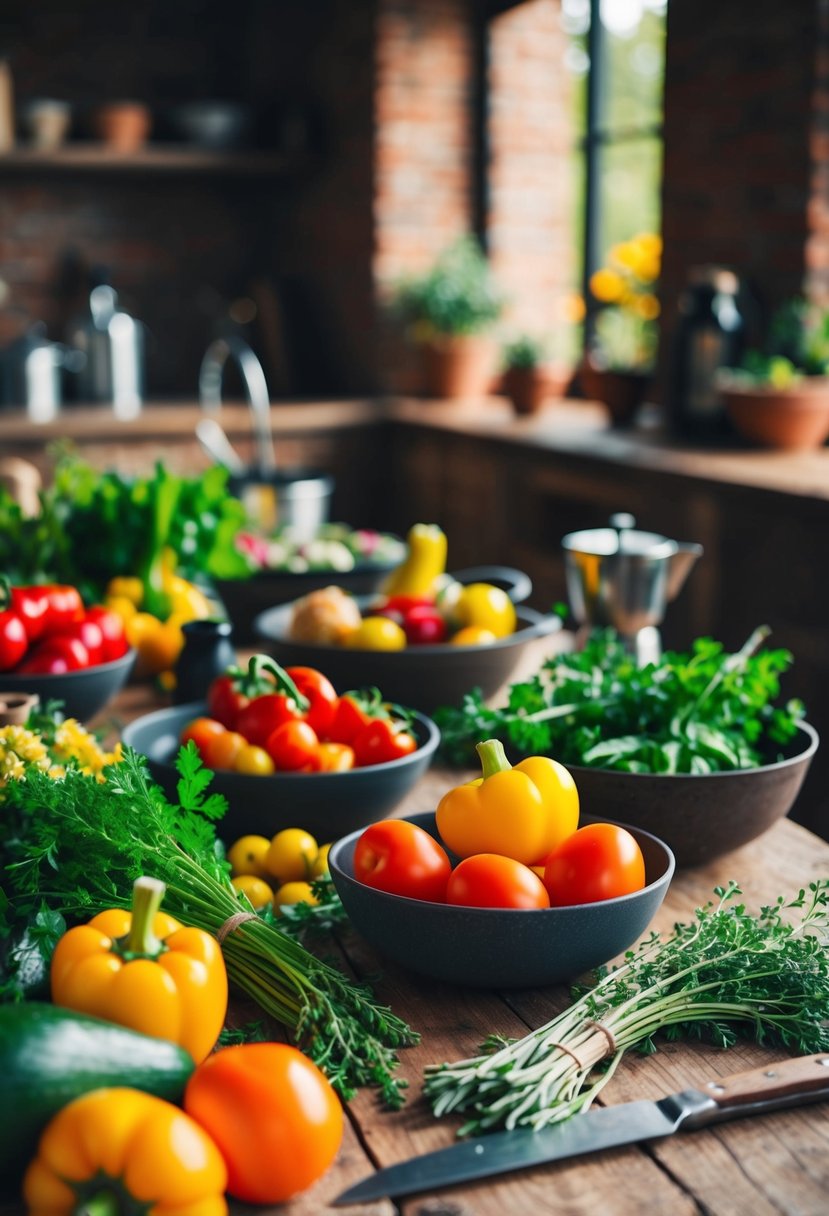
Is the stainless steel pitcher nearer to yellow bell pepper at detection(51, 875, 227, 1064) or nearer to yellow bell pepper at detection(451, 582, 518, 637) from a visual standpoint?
yellow bell pepper at detection(451, 582, 518, 637)

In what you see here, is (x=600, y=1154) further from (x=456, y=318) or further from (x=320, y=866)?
(x=456, y=318)

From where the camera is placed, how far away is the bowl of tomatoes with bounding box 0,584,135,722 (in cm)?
155

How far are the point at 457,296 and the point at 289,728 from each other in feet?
11.8

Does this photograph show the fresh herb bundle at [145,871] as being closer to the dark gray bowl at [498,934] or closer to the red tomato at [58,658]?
the dark gray bowl at [498,934]

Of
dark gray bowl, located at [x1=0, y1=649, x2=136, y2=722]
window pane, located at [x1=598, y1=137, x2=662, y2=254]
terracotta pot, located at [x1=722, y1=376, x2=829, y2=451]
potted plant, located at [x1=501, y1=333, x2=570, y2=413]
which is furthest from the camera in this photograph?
window pane, located at [x1=598, y1=137, x2=662, y2=254]

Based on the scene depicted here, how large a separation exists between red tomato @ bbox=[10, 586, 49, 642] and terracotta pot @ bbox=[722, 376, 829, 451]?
195 centimetres

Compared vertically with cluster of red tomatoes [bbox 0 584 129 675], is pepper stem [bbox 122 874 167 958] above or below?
above

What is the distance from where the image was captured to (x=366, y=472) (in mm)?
4738

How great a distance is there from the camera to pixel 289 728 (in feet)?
4.09

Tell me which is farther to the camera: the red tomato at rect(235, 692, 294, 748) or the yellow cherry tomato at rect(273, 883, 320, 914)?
the red tomato at rect(235, 692, 294, 748)

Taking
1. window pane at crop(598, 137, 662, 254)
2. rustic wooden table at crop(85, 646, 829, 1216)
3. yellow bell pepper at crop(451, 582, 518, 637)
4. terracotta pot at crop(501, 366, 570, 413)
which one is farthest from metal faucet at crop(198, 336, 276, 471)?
window pane at crop(598, 137, 662, 254)

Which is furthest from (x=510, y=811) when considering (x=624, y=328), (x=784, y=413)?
(x=624, y=328)

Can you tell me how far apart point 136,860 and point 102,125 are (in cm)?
439

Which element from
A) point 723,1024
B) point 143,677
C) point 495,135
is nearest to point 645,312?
point 495,135
